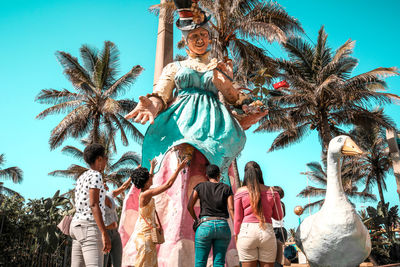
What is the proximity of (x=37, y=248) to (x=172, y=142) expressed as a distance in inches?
242

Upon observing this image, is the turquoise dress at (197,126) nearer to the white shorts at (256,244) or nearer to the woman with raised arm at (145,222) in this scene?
the woman with raised arm at (145,222)

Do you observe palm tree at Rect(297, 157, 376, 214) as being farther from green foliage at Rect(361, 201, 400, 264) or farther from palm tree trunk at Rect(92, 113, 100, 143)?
palm tree trunk at Rect(92, 113, 100, 143)

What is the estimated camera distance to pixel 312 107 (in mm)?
17375

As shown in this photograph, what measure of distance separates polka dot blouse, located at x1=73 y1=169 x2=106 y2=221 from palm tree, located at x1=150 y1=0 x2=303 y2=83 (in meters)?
7.64

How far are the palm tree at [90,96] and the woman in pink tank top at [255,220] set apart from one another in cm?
1394

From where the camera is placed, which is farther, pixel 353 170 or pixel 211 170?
pixel 353 170

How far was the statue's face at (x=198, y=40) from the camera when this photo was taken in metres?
5.40

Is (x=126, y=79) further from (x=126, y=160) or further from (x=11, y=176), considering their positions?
(x=11, y=176)

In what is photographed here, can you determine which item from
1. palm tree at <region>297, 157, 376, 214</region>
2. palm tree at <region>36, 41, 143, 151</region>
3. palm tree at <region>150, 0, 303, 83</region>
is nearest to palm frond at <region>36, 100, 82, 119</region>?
palm tree at <region>36, 41, 143, 151</region>

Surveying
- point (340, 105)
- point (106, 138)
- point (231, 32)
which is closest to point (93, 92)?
point (106, 138)

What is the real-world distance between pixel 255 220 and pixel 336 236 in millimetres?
786

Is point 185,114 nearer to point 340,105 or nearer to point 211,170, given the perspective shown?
point 211,170

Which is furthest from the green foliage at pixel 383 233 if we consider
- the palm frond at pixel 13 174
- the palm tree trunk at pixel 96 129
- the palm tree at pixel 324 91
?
the palm frond at pixel 13 174

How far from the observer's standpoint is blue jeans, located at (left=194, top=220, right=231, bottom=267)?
10.6 feet
